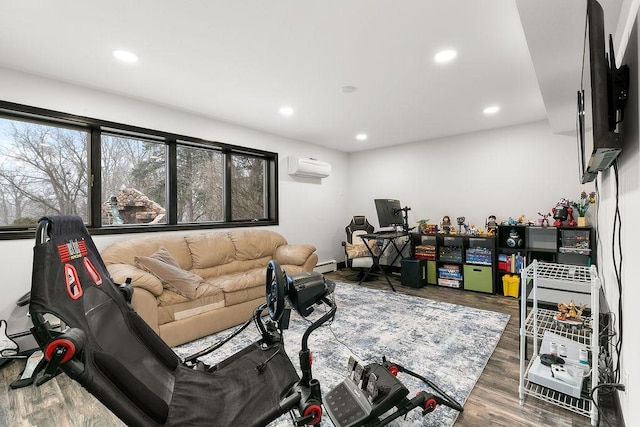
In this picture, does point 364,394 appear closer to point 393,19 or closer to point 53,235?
point 53,235

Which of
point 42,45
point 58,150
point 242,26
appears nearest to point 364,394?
point 242,26

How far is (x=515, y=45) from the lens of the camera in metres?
2.20

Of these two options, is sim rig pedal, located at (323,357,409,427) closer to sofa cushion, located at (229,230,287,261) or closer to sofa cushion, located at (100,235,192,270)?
sofa cushion, located at (100,235,192,270)

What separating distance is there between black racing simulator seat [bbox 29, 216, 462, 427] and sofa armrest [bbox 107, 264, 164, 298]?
39.1 inches

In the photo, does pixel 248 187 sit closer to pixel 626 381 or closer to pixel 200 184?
pixel 200 184

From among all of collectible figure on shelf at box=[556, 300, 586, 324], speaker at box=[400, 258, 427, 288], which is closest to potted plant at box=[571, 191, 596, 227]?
speaker at box=[400, 258, 427, 288]

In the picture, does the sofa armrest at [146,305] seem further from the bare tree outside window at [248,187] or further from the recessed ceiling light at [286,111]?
the recessed ceiling light at [286,111]

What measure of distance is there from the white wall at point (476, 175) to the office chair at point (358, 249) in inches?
16.6

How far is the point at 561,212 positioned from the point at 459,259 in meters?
1.45

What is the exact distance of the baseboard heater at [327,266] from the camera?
5.50 meters

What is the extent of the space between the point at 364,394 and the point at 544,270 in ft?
5.27

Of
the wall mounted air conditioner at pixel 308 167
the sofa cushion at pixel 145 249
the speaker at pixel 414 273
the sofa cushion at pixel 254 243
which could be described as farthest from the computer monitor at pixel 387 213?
the sofa cushion at pixel 145 249

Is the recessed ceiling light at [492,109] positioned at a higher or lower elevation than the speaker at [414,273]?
higher

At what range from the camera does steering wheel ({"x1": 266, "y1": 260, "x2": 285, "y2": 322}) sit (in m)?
1.39
